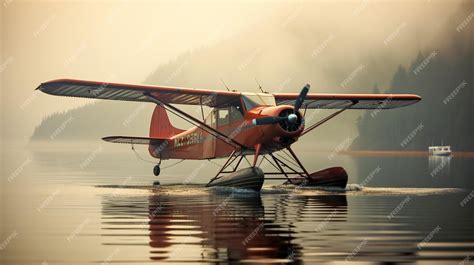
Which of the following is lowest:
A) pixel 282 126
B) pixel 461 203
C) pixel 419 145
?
pixel 419 145

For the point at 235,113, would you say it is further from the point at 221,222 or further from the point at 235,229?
the point at 235,229

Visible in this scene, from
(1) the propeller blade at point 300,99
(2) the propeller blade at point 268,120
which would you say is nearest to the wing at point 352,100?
(1) the propeller blade at point 300,99

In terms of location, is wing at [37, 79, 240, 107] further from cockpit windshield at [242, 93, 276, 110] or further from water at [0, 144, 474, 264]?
A: water at [0, 144, 474, 264]

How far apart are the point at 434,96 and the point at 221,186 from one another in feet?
553

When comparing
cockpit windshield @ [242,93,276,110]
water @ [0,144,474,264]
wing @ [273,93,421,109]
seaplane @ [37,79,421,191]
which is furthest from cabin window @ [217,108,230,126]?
water @ [0,144,474,264]

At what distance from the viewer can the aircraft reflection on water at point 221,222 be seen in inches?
259

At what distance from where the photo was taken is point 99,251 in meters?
6.68

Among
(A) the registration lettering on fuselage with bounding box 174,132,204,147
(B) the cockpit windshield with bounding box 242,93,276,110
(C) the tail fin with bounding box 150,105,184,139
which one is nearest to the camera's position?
(B) the cockpit windshield with bounding box 242,93,276,110

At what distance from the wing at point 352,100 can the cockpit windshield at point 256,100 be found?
6.47ft

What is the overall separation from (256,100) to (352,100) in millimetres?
4191

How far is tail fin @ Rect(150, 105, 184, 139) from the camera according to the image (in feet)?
77.3

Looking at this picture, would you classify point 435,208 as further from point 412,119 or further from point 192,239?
point 412,119

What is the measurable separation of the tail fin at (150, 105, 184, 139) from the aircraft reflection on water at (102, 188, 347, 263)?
9231 millimetres

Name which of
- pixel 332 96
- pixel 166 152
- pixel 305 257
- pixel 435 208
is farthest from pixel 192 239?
pixel 166 152
